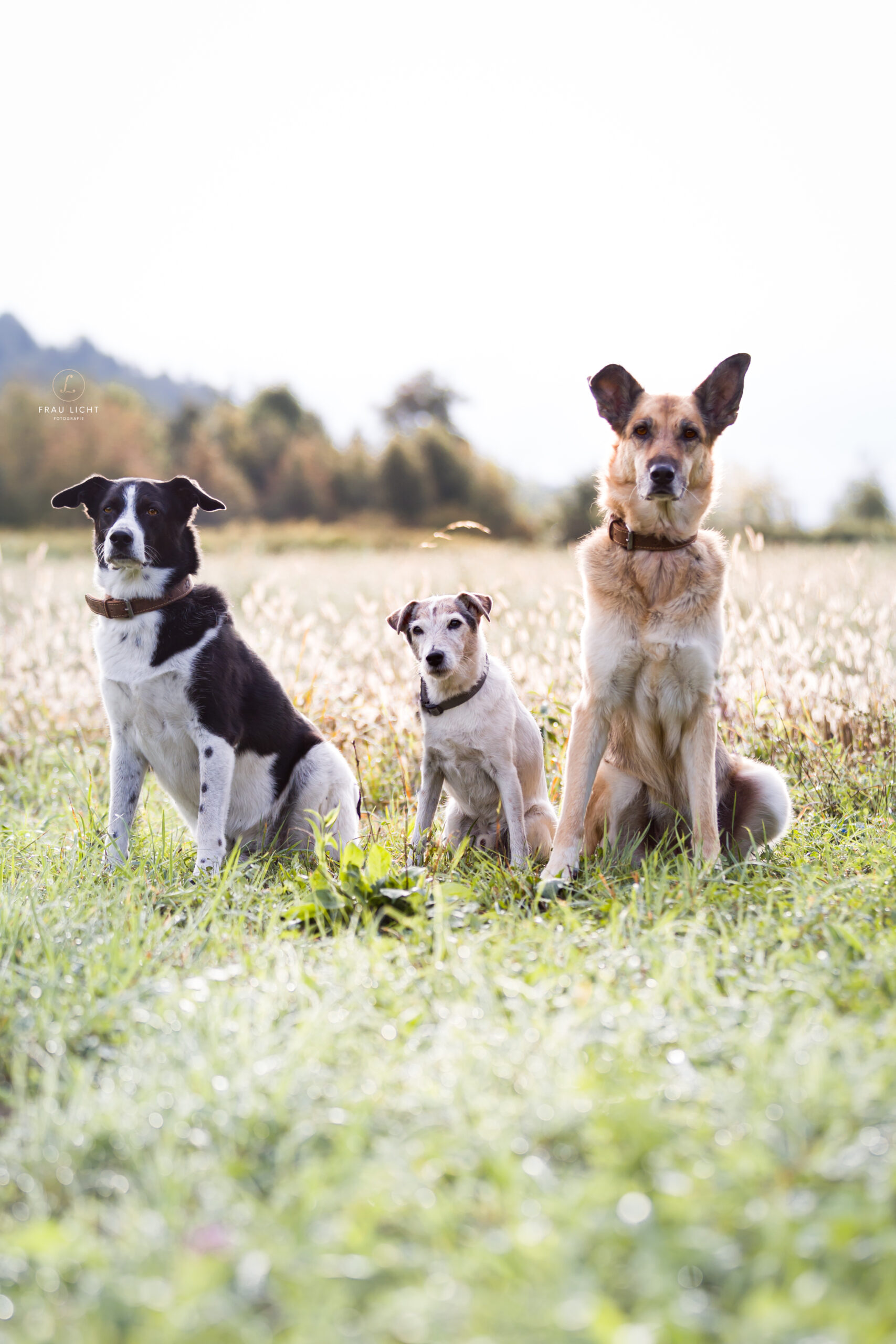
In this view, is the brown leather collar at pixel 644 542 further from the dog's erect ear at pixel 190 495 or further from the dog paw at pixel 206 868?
the dog paw at pixel 206 868

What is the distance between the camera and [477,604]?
4727 mm

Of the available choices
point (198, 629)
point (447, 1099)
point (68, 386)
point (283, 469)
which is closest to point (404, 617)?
point (198, 629)

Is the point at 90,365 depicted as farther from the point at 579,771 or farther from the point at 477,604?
the point at 579,771

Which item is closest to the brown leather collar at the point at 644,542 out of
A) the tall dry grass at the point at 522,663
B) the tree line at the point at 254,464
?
the tall dry grass at the point at 522,663

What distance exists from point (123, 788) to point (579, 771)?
207 centimetres

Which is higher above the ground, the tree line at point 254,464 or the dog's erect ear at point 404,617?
the tree line at point 254,464

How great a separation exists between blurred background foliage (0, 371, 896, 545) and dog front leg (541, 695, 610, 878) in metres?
28.6

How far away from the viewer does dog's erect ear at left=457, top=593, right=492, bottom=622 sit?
471 centimetres

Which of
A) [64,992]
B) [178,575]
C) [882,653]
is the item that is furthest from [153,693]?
[882,653]

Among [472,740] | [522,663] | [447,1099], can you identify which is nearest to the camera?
[447,1099]

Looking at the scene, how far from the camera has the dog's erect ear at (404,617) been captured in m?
4.79

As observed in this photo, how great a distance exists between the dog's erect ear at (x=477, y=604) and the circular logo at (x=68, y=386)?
12.8 feet

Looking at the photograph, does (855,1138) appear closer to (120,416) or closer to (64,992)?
(64,992)

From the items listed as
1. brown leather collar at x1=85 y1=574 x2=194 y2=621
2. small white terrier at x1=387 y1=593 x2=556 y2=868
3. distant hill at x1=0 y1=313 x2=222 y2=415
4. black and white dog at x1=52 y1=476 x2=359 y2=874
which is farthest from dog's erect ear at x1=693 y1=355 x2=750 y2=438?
distant hill at x1=0 y1=313 x2=222 y2=415
